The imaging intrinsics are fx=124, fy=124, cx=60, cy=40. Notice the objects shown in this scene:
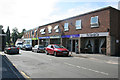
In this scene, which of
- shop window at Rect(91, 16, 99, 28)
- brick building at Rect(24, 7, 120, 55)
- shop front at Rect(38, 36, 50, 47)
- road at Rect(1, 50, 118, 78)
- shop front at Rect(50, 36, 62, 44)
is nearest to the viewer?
road at Rect(1, 50, 118, 78)

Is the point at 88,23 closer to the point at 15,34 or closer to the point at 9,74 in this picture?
the point at 9,74

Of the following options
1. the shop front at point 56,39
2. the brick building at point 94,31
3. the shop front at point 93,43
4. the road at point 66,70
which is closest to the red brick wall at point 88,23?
the brick building at point 94,31

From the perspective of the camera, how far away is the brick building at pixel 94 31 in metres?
16.1

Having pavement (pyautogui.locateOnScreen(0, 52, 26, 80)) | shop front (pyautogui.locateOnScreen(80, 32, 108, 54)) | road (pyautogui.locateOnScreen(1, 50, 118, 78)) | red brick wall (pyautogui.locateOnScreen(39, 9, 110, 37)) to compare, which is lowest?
road (pyautogui.locateOnScreen(1, 50, 118, 78))

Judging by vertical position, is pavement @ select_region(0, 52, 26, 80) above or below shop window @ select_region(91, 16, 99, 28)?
below

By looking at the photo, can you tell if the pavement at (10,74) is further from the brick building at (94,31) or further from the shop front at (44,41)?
the shop front at (44,41)

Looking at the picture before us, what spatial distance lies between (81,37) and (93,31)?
2.54 m

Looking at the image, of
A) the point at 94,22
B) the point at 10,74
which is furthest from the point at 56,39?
the point at 10,74

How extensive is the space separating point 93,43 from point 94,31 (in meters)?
2.22

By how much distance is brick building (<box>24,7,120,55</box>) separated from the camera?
16.1m

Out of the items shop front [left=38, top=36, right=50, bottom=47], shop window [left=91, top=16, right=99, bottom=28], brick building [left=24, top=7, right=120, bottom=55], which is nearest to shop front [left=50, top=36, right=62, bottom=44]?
brick building [left=24, top=7, right=120, bottom=55]

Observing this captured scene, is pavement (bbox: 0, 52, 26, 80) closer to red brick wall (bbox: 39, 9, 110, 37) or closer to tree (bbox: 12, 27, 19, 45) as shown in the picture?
red brick wall (bbox: 39, 9, 110, 37)

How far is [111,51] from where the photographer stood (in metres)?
15.9

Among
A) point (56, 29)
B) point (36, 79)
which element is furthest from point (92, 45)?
point (36, 79)
